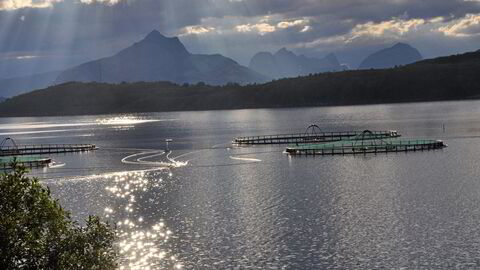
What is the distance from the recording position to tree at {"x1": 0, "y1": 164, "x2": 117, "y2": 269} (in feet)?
113

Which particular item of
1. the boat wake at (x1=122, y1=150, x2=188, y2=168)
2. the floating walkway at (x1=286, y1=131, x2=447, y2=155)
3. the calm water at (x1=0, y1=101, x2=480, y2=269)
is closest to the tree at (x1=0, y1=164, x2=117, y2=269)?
the calm water at (x1=0, y1=101, x2=480, y2=269)

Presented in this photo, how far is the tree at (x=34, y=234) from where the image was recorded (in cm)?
3459

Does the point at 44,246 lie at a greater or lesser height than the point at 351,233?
greater

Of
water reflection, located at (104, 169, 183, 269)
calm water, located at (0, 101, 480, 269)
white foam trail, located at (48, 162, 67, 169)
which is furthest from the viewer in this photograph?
white foam trail, located at (48, 162, 67, 169)

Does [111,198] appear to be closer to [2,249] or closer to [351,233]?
[351,233]

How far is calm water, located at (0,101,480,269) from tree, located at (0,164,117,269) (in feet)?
73.7

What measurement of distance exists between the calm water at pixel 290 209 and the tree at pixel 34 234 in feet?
73.7

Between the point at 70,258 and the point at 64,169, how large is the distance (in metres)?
113

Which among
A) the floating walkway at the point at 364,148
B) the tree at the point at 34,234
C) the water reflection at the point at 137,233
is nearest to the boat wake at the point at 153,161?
the floating walkway at the point at 364,148

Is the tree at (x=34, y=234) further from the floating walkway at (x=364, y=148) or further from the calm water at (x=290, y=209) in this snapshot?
the floating walkway at (x=364, y=148)

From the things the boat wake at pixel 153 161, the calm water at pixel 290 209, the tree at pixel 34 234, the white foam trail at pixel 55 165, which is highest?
the tree at pixel 34 234

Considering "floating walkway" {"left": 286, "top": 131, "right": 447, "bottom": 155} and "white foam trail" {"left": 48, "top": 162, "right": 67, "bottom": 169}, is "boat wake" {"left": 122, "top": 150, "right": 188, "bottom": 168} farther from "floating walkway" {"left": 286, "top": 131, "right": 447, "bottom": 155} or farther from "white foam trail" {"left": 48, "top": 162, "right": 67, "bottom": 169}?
"floating walkway" {"left": 286, "top": 131, "right": 447, "bottom": 155}

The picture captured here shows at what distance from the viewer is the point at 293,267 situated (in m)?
56.3

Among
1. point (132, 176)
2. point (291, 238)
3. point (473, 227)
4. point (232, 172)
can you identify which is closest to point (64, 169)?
point (132, 176)
